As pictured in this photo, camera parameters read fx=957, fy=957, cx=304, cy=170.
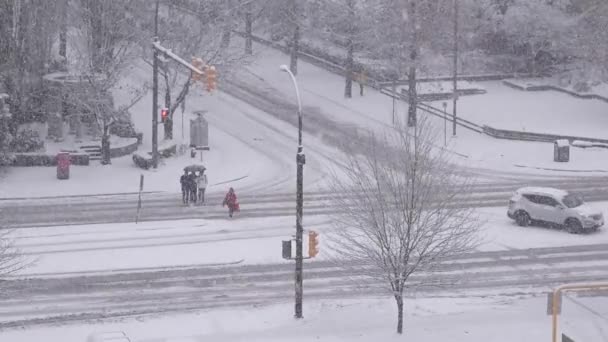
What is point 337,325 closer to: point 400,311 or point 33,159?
point 400,311

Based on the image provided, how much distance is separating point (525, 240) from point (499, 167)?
12294mm

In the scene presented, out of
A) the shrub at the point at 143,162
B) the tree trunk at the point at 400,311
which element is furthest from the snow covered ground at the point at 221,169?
the tree trunk at the point at 400,311

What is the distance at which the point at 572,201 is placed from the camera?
31.7 m

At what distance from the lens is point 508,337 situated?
21.6 meters

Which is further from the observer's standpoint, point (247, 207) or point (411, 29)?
point (411, 29)

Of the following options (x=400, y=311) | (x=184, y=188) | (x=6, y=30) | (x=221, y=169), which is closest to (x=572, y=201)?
(x=400, y=311)

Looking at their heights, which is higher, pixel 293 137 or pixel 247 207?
pixel 293 137

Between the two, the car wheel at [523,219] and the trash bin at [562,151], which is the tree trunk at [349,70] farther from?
the car wheel at [523,219]

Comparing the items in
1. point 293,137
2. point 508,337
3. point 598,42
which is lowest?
point 508,337

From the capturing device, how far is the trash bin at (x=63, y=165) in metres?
38.8

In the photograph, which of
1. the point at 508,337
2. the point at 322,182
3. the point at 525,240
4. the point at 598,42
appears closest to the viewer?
the point at 508,337

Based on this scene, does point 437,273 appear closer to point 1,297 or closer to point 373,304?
point 373,304

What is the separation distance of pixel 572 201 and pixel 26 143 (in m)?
23.1

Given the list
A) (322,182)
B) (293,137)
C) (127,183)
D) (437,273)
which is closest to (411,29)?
(293,137)
